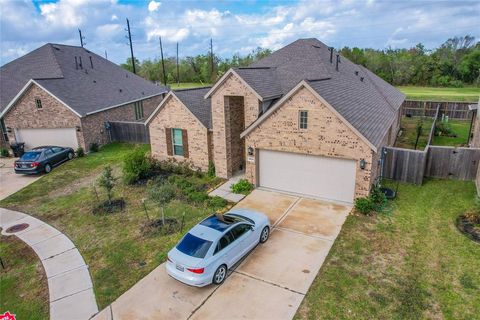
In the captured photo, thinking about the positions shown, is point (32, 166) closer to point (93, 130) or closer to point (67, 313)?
point (93, 130)

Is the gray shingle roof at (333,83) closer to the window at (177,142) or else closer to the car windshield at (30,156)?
the window at (177,142)

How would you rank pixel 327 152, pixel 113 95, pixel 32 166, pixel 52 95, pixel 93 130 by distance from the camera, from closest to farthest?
pixel 327 152
pixel 32 166
pixel 52 95
pixel 93 130
pixel 113 95

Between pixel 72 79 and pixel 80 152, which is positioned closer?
pixel 80 152

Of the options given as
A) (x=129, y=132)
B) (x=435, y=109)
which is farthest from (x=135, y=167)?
(x=435, y=109)

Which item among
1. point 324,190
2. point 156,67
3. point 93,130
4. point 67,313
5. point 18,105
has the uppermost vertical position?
A: point 156,67

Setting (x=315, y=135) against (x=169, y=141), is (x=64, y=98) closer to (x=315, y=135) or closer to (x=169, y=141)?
(x=169, y=141)


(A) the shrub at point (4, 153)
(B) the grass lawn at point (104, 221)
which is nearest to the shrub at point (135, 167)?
(B) the grass lawn at point (104, 221)

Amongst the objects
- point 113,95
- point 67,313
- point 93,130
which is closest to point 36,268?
point 67,313
